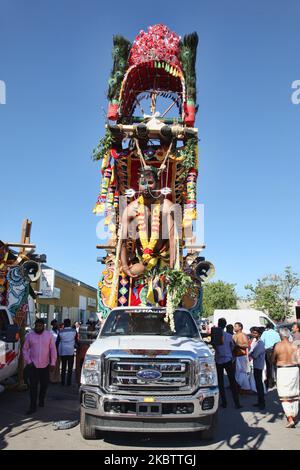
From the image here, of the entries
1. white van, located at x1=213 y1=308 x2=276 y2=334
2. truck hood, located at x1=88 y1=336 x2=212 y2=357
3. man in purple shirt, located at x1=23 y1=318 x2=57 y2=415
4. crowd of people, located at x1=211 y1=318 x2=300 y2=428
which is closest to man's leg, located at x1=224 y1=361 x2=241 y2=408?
crowd of people, located at x1=211 y1=318 x2=300 y2=428

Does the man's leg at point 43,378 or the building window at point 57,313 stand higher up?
the building window at point 57,313

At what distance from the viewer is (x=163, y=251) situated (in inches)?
290

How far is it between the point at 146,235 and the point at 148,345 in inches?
84.9

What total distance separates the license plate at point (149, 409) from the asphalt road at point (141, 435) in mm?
574

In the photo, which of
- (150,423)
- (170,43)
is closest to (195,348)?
(150,423)

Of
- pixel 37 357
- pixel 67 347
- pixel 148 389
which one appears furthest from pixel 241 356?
pixel 148 389

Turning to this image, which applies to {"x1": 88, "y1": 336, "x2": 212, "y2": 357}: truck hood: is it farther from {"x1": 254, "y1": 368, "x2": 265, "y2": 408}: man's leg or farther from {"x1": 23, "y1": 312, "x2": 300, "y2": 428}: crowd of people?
{"x1": 254, "y1": 368, "x2": 265, "y2": 408}: man's leg

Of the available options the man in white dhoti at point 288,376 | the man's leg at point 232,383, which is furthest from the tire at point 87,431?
the man's leg at point 232,383

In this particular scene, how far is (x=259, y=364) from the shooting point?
8477 mm

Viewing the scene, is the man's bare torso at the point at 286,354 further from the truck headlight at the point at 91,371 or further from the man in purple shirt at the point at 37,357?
the man in purple shirt at the point at 37,357

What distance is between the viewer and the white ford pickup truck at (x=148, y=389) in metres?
5.11

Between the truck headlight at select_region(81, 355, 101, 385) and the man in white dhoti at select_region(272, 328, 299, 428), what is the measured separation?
3.53m
